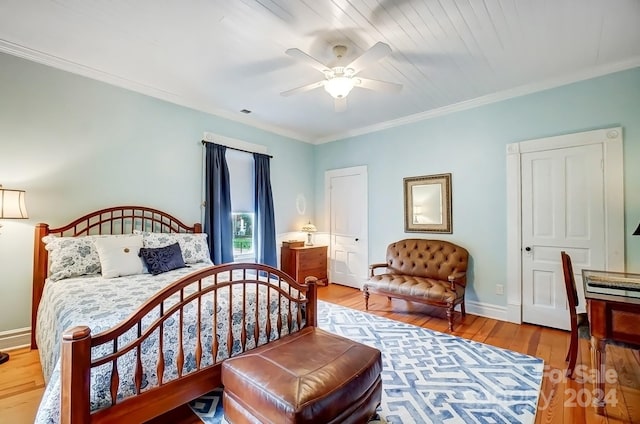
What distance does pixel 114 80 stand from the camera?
3221 millimetres

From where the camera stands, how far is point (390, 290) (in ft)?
12.1

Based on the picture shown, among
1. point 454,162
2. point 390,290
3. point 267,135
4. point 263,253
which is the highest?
point 267,135

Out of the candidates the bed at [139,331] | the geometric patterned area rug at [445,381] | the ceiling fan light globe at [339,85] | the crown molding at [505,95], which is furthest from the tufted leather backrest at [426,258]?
the ceiling fan light globe at [339,85]

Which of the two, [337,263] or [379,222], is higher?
[379,222]

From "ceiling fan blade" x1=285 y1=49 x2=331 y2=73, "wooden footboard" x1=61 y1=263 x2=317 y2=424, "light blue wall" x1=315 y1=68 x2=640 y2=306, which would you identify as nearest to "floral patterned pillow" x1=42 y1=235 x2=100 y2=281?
"wooden footboard" x1=61 y1=263 x2=317 y2=424

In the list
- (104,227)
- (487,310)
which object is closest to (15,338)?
(104,227)

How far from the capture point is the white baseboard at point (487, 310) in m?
3.57

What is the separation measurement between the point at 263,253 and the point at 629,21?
4687 mm

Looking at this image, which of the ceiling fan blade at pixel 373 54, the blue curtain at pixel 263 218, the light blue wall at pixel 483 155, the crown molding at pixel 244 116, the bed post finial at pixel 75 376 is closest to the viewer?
the bed post finial at pixel 75 376

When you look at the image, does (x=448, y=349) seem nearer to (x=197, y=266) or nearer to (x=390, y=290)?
(x=390, y=290)

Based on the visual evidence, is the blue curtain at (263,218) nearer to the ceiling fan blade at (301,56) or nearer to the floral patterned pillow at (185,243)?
the floral patterned pillow at (185,243)

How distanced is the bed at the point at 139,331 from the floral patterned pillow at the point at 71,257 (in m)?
0.01

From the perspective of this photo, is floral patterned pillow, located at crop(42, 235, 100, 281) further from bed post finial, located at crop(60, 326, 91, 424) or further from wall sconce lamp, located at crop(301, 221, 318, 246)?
wall sconce lamp, located at crop(301, 221, 318, 246)

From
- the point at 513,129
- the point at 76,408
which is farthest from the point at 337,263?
the point at 76,408
